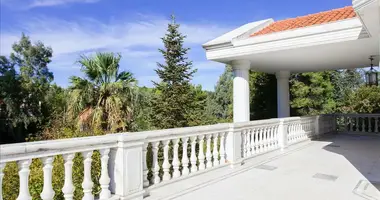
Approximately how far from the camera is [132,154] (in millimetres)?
3512

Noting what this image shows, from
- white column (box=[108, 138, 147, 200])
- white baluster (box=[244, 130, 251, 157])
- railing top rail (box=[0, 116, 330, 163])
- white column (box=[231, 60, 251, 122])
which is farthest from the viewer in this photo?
white column (box=[231, 60, 251, 122])

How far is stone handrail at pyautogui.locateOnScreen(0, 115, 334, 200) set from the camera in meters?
2.64

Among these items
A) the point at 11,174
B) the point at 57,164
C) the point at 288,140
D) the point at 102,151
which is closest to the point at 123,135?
the point at 102,151

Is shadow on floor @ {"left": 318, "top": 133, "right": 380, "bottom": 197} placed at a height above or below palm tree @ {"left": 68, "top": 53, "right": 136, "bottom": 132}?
below

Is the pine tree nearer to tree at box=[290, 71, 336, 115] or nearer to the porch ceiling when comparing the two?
the porch ceiling

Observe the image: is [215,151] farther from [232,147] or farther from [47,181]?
[47,181]

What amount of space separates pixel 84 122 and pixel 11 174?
15.9 ft

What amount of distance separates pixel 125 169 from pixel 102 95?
635 cm

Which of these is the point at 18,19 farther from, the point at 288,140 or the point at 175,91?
the point at 288,140

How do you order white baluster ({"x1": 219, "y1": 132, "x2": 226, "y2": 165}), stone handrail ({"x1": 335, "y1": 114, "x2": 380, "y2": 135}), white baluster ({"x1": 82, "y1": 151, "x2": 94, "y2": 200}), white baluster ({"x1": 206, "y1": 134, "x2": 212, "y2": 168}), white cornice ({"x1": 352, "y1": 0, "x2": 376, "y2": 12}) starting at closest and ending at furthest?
white baluster ({"x1": 82, "y1": 151, "x2": 94, "y2": 200}) → white cornice ({"x1": 352, "y1": 0, "x2": 376, "y2": 12}) → white baluster ({"x1": 206, "y1": 134, "x2": 212, "y2": 168}) → white baluster ({"x1": 219, "y1": 132, "x2": 226, "y2": 165}) → stone handrail ({"x1": 335, "y1": 114, "x2": 380, "y2": 135})

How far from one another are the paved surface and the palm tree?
4894mm

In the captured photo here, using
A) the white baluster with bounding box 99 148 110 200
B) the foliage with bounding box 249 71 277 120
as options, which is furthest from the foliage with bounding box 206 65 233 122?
the white baluster with bounding box 99 148 110 200

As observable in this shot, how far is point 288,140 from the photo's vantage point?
8086mm

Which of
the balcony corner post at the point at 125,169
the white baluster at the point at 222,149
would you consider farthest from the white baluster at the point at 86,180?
the white baluster at the point at 222,149
